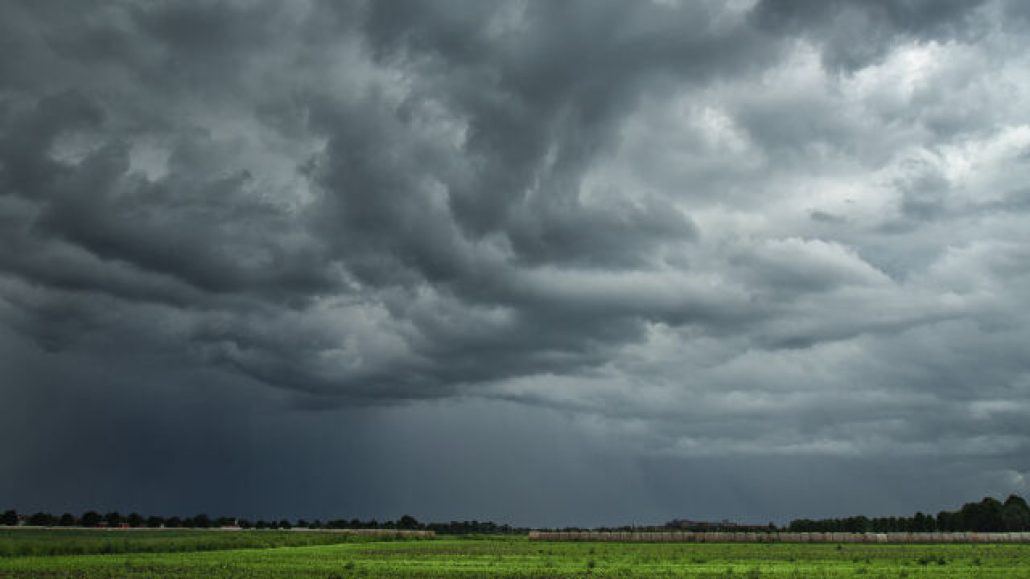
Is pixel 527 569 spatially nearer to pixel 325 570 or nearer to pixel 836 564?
pixel 325 570

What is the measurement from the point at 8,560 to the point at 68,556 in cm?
1232

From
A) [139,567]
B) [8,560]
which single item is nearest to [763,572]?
[139,567]

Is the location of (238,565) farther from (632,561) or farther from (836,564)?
(836,564)

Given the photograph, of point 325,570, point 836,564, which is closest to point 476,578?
point 325,570

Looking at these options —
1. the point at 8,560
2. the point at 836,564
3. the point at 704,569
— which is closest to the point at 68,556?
the point at 8,560

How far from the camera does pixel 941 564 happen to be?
302 feet

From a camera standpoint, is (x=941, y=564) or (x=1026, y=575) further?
(x=941, y=564)

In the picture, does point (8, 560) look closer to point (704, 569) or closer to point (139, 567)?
point (139, 567)

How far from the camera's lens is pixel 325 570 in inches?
3246

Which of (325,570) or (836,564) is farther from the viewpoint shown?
(836,564)

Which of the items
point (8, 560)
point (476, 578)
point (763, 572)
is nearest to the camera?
point (476, 578)

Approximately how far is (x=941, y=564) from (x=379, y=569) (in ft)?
179

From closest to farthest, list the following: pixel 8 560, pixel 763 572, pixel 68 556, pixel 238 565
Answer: pixel 763 572 < pixel 238 565 < pixel 8 560 < pixel 68 556

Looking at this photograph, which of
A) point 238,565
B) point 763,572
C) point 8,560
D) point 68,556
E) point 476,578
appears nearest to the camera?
point 476,578
